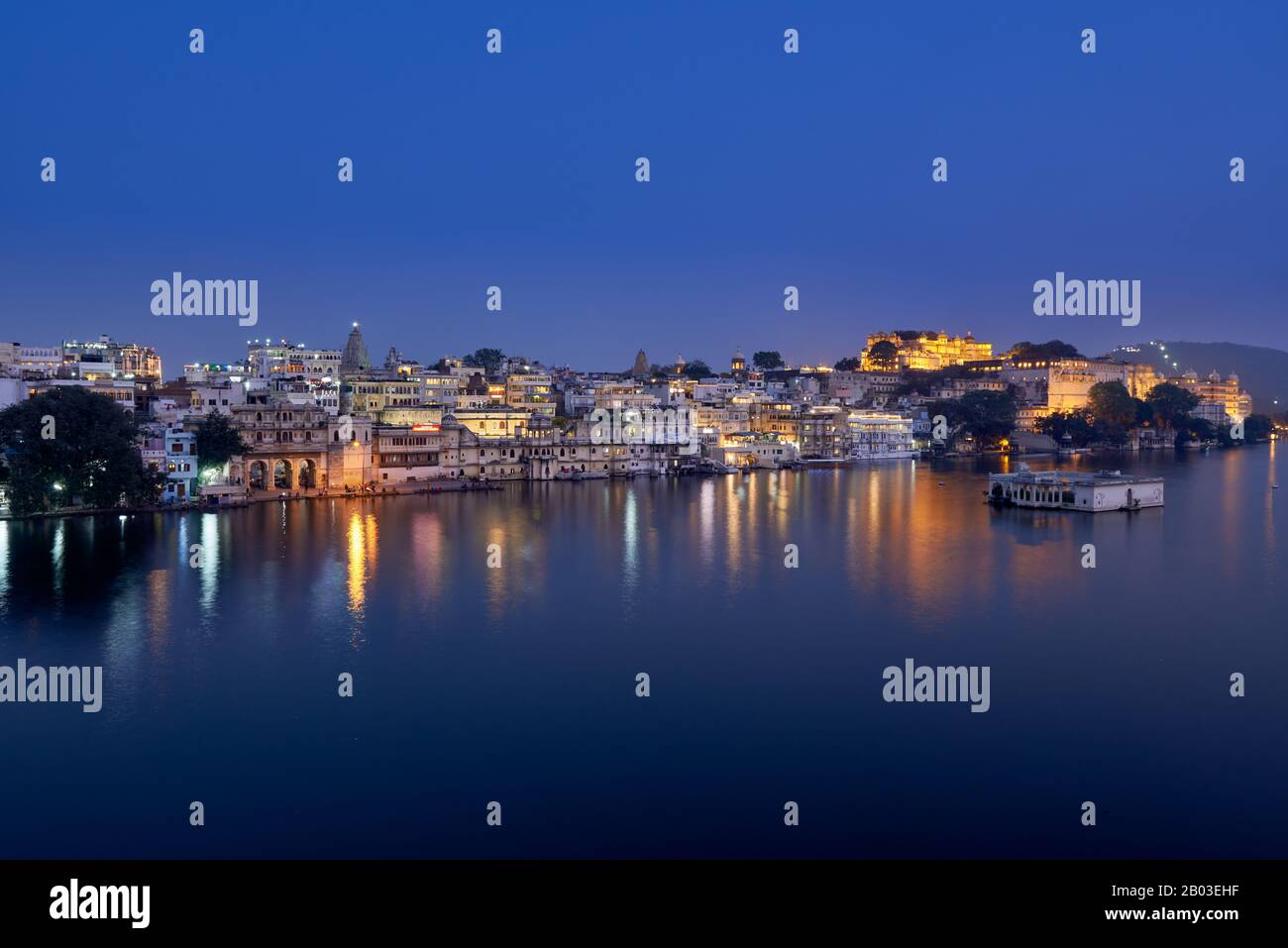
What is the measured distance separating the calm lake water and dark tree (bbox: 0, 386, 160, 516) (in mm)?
989

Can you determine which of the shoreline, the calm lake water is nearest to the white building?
the shoreline

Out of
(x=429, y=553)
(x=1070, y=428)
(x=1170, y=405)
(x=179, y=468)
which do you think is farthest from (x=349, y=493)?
(x=1170, y=405)

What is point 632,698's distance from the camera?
332 inches

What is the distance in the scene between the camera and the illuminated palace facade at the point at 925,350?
6191 centimetres

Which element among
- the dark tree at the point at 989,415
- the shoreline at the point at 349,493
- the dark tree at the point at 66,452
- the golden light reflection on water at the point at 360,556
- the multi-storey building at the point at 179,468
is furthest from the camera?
the dark tree at the point at 989,415

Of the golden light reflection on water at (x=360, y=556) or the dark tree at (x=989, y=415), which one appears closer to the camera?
the golden light reflection on water at (x=360, y=556)

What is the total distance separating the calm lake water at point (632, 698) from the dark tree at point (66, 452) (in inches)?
38.9

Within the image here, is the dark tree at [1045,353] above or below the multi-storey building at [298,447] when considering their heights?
above

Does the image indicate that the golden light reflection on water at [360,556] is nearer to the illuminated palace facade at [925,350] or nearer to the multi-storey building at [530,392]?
the multi-storey building at [530,392]

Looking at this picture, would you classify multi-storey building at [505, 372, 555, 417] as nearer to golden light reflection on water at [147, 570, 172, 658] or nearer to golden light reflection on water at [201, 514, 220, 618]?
golden light reflection on water at [201, 514, 220, 618]

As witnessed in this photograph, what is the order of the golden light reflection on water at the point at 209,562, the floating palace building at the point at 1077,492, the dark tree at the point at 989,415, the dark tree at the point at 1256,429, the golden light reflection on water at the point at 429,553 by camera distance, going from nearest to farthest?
the golden light reflection on water at the point at 209,562 < the golden light reflection on water at the point at 429,553 < the floating palace building at the point at 1077,492 < the dark tree at the point at 989,415 < the dark tree at the point at 1256,429

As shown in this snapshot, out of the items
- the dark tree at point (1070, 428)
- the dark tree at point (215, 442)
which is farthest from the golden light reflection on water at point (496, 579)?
the dark tree at point (1070, 428)

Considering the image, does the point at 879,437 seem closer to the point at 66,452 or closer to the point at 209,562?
the point at 66,452

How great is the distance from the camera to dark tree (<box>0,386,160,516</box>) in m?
17.2
